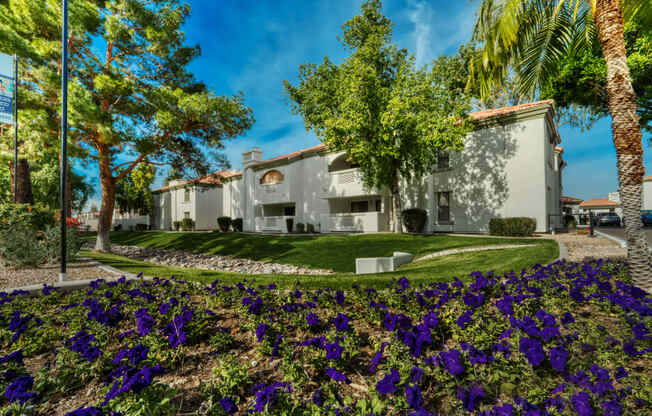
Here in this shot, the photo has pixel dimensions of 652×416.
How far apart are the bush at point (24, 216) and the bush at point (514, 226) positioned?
18286 mm

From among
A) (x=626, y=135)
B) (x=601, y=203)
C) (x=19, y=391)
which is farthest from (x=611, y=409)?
(x=601, y=203)

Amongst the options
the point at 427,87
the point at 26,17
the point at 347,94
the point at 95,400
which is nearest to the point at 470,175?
the point at 427,87

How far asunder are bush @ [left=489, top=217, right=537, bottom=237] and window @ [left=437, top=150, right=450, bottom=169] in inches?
186

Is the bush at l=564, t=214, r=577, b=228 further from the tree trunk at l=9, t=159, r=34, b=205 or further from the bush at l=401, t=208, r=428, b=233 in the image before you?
the tree trunk at l=9, t=159, r=34, b=205

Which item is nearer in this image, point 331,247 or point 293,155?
point 331,247

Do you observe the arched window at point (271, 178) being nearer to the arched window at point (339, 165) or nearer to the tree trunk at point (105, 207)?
the arched window at point (339, 165)

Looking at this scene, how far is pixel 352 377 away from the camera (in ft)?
7.00

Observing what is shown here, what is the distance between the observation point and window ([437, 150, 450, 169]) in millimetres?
18439

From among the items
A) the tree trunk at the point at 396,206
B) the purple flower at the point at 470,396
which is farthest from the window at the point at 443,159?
the purple flower at the point at 470,396

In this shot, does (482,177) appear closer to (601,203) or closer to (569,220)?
(569,220)

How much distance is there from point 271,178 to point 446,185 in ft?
50.4

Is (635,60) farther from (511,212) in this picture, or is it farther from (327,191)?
(327,191)

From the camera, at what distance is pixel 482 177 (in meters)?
16.8

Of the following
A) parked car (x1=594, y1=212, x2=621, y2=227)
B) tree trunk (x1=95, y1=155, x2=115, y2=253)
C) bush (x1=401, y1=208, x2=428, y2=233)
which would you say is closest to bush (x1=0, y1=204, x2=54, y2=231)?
tree trunk (x1=95, y1=155, x2=115, y2=253)
